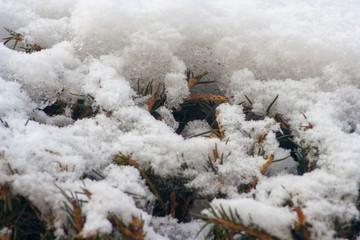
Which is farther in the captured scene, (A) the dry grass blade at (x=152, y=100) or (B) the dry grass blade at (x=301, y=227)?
(A) the dry grass blade at (x=152, y=100)

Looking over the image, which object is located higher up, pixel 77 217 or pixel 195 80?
pixel 195 80

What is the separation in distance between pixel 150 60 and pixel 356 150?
0.80 metres

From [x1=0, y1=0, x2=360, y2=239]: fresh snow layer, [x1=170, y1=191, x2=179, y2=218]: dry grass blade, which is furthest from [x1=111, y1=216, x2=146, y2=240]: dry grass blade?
[x1=170, y1=191, x2=179, y2=218]: dry grass blade

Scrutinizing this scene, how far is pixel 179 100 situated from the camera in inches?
41.6

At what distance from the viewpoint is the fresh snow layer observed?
2.29ft

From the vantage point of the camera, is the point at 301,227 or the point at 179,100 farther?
the point at 179,100

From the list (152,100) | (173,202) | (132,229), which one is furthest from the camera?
(152,100)

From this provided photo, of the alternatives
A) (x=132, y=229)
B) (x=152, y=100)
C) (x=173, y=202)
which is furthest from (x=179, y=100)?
(x=132, y=229)

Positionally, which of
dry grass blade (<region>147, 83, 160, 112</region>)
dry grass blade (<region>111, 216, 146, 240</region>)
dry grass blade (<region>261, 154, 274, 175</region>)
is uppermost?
dry grass blade (<region>147, 83, 160, 112</region>)

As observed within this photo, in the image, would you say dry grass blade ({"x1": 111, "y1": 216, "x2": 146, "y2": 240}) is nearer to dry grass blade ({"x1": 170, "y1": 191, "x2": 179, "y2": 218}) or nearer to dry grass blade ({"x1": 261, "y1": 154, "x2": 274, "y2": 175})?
dry grass blade ({"x1": 170, "y1": 191, "x2": 179, "y2": 218})

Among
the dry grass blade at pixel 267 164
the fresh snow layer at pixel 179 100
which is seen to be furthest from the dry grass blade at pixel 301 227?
the dry grass blade at pixel 267 164

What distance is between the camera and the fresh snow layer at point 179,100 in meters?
0.70

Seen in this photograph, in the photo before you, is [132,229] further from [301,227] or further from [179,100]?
[179,100]

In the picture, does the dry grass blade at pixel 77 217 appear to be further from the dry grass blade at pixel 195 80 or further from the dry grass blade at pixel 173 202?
the dry grass blade at pixel 195 80
